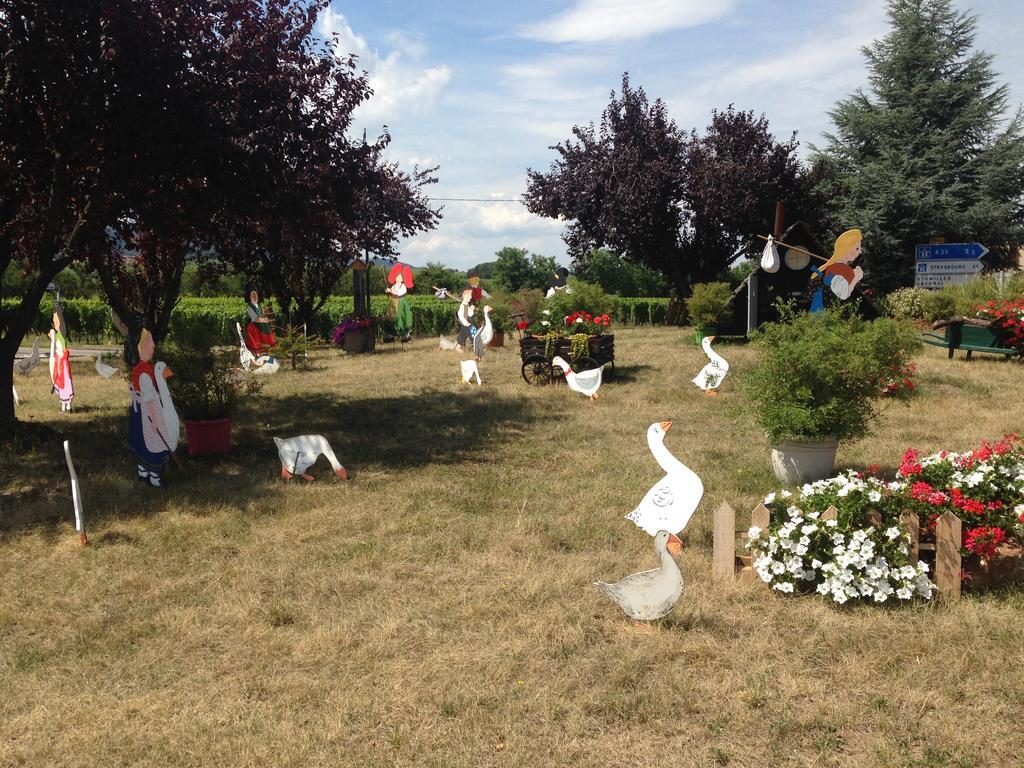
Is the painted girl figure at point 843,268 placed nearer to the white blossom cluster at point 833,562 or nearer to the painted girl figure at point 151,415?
the white blossom cluster at point 833,562

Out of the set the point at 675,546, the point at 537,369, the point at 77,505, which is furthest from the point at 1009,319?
the point at 77,505

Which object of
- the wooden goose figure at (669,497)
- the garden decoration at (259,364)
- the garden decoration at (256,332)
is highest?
the garden decoration at (256,332)

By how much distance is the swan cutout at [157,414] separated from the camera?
6.92 metres

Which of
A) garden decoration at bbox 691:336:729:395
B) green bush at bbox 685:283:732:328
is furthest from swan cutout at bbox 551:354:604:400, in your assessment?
green bush at bbox 685:283:732:328

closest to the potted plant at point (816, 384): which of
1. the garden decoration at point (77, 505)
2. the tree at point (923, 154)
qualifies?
the garden decoration at point (77, 505)

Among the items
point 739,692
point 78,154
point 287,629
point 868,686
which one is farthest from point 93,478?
point 868,686

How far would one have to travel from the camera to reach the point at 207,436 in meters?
8.30

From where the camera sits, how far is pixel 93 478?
737 centimetres

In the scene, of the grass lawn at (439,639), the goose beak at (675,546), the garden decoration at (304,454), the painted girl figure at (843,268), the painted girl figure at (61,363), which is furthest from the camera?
the painted girl figure at (843,268)

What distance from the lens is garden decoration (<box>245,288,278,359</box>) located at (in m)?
17.4

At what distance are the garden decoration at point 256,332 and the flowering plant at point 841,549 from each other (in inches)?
557

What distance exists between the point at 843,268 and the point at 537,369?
18.9ft

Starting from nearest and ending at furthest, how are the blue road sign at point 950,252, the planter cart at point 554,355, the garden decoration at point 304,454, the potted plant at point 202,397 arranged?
the garden decoration at point 304,454
the potted plant at point 202,397
the planter cart at point 554,355
the blue road sign at point 950,252

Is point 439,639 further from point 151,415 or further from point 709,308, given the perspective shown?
point 709,308
